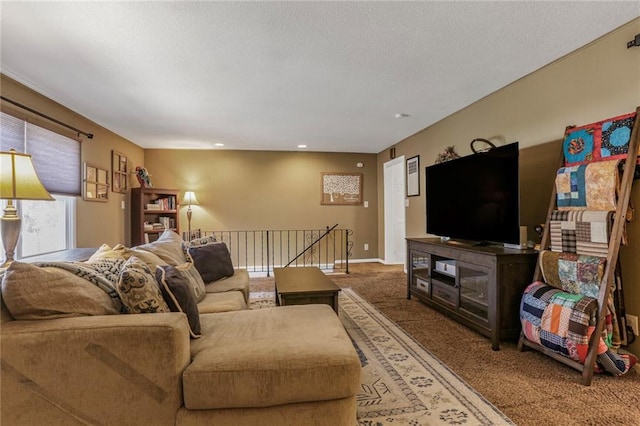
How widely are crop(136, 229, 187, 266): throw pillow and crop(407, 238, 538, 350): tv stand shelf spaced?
241 cm

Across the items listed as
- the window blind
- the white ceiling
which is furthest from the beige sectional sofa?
the window blind

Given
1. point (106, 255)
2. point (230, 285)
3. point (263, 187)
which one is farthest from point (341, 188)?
point (106, 255)

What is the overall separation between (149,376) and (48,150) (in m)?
3.20

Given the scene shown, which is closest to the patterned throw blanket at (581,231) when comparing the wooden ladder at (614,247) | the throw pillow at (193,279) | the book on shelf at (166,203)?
→ the wooden ladder at (614,247)

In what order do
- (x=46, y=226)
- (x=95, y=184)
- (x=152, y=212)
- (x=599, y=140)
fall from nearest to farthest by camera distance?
(x=599, y=140) → (x=46, y=226) → (x=95, y=184) → (x=152, y=212)

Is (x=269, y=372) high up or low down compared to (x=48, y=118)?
down

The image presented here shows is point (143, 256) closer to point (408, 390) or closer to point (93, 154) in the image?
point (408, 390)

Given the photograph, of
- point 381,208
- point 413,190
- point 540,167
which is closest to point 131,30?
point 540,167

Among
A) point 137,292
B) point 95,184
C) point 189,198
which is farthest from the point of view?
point 189,198

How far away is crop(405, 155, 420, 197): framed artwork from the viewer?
4.88 m

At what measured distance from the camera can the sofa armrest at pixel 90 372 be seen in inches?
44.5

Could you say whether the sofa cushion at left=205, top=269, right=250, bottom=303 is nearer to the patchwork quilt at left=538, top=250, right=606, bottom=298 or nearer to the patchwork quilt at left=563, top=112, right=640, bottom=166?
the patchwork quilt at left=538, top=250, right=606, bottom=298

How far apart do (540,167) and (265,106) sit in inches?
112

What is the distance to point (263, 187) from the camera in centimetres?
617
